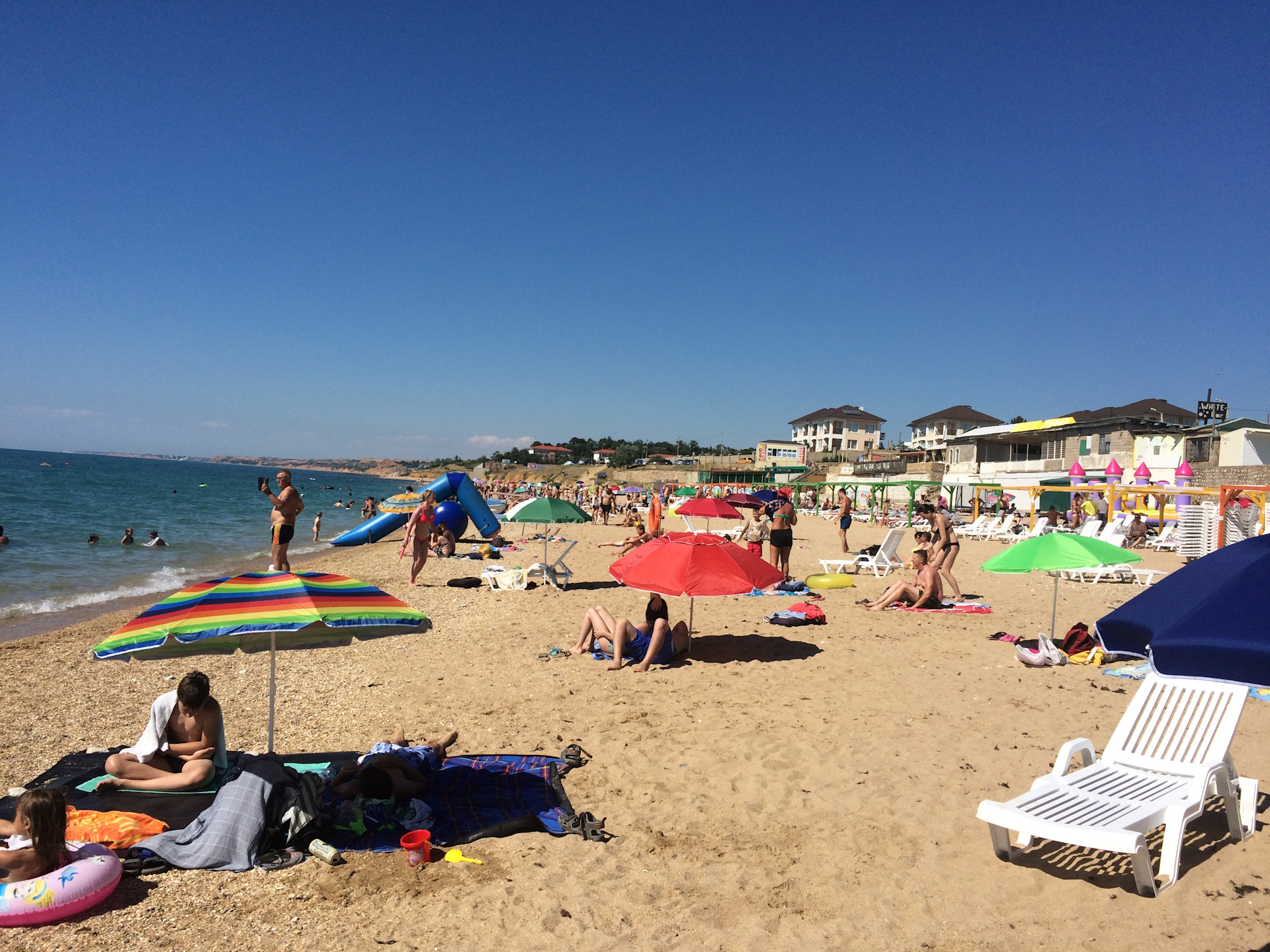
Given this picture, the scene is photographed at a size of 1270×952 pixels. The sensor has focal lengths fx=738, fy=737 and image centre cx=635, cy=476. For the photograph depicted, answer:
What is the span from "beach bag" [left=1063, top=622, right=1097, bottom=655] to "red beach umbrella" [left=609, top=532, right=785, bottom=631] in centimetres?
296

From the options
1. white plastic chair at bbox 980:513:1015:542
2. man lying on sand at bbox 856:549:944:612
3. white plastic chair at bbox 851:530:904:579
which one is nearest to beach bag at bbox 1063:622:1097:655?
man lying on sand at bbox 856:549:944:612

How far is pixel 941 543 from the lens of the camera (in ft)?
33.6

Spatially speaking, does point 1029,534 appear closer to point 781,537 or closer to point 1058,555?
point 781,537

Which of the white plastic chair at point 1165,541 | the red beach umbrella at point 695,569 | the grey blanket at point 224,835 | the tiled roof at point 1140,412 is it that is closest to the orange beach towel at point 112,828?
the grey blanket at point 224,835

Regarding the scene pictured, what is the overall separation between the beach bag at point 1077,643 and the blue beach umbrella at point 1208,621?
5.46 m

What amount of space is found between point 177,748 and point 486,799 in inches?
64.7

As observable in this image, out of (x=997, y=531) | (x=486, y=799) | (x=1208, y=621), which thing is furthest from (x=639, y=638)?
(x=997, y=531)

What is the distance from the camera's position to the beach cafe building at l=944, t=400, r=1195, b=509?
31828mm

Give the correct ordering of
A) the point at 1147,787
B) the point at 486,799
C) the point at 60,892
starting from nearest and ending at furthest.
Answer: the point at 60,892
the point at 1147,787
the point at 486,799

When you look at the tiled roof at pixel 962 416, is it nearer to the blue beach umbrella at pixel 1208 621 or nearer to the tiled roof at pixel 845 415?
the tiled roof at pixel 845 415

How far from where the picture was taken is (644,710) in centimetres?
572

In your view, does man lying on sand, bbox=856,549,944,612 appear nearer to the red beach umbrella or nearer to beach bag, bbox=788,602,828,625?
beach bag, bbox=788,602,828,625

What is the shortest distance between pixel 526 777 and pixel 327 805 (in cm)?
111

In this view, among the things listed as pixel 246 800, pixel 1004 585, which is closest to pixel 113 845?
pixel 246 800
